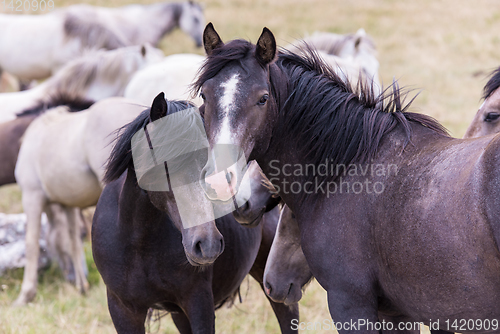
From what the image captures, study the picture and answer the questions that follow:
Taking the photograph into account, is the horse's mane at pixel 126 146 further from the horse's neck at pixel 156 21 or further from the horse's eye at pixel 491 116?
the horse's neck at pixel 156 21

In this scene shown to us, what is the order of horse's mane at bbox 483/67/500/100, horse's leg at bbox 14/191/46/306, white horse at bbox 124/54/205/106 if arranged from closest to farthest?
horse's mane at bbox 483/67/500/100, horse's leg at bbox 14/191/46/306, white horse at bbox 124/54/205/106

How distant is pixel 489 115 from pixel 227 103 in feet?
6.49

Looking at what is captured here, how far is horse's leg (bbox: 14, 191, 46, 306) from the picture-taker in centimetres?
521

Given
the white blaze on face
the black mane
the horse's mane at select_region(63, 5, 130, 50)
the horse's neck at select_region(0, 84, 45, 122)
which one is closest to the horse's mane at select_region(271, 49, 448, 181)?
the white blaze on face

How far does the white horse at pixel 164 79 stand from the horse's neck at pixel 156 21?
15.4 ft

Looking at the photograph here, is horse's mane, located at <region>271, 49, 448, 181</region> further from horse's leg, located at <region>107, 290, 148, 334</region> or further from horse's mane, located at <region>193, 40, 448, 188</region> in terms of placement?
horse's leg, located at <region>107, 290, 148, 334</region>

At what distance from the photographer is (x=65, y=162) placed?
4918 mm

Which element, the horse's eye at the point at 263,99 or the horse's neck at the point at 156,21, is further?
the horse's neck at the point at 156,21

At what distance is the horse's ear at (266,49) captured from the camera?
2365mm

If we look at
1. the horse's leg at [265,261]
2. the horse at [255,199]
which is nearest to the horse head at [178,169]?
the horse at [255,199]

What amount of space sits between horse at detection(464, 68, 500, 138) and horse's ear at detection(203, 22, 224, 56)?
1.89 metres

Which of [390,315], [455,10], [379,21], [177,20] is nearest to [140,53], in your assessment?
[177,20]

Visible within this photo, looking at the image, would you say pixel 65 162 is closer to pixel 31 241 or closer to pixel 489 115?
pixel 31 241

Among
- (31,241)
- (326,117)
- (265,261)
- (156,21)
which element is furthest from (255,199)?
(156,21)
